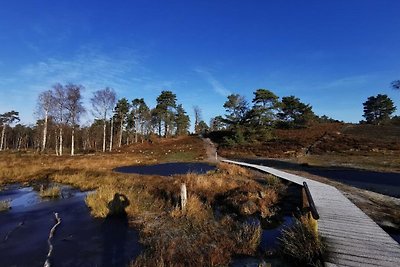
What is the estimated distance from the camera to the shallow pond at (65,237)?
766 cm

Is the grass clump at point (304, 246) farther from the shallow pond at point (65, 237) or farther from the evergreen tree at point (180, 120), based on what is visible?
the evergreen tree at point (180, 120)

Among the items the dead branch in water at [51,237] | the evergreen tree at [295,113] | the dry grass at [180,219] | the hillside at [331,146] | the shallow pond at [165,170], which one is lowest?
the dead branch in water at [51,237]

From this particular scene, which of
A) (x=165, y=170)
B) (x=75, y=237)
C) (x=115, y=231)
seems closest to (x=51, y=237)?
(x=75, y=237)

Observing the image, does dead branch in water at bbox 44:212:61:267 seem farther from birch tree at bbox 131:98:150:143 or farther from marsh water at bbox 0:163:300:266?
birch tree at bbox 131:98:150:143

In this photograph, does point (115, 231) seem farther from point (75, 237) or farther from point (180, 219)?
point (180, 219)

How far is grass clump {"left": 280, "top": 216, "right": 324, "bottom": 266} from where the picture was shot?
20.1ft

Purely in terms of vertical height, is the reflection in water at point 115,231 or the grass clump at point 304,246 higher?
the grass clump at point 304,246

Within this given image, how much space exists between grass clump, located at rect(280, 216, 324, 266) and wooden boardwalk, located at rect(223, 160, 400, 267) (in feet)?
0.84

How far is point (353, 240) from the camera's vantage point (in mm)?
6680

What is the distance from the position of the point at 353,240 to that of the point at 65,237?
26.9ft

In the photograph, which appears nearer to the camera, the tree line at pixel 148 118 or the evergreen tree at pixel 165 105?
the tree line at pixel 148 118

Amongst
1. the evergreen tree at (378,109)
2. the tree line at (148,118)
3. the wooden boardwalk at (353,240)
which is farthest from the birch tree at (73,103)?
the evergreen tree at (378,109)

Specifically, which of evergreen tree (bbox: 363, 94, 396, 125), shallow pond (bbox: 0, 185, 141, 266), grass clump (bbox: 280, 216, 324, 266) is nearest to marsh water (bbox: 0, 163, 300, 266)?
shallow pond (bbox: 0, 185, 141, 266)

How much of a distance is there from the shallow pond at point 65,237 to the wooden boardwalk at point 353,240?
16.2 ft
